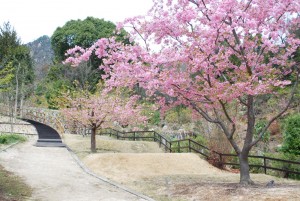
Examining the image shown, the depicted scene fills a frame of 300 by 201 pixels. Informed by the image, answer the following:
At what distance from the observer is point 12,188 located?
30.2 ft

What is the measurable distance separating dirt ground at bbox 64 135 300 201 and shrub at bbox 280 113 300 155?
354cm

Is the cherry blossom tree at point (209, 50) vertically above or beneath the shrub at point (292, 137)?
above

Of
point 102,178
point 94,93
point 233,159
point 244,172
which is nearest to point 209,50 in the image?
point 244,172

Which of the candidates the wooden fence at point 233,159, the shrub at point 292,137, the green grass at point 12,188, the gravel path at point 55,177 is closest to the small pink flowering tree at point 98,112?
the gravel path at point 55,177

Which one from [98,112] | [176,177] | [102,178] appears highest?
[98,112]

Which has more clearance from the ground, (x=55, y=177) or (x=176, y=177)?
(x=55, y=177)

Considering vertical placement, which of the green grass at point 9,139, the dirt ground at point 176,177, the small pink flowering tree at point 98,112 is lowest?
the dirt ground at point 176,177

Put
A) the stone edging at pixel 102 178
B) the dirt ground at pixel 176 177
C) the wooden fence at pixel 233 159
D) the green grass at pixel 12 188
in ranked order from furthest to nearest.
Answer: the wooden fence at pixel 233 159 → the stone edging at pixel 102 178 → the dirt ground at pixel 176 177 → the green grass at pixel 12 188

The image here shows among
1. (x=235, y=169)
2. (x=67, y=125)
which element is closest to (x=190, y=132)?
(x=235, y=169)

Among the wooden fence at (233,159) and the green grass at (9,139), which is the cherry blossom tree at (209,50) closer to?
the wooden fence at (233,159)

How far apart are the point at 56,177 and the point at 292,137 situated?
1096cm

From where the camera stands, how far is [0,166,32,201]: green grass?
812 centimetres

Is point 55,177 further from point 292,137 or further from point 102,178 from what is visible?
point 292,137

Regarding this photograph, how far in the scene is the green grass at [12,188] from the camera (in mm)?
8125
